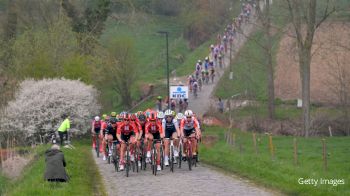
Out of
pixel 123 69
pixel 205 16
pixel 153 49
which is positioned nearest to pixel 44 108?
pixel 123 69

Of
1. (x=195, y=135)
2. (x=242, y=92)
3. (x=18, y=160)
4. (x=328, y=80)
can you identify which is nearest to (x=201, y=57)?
(x=242, y=92)

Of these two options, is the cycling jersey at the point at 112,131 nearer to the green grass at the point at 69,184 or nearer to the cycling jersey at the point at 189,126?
the green grass at the point at 69,184

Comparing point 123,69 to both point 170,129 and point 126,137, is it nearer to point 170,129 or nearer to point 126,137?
point 126,137

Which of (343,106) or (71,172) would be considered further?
(343,106)

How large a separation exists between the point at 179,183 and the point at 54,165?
369cm

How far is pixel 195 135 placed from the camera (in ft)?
78.4

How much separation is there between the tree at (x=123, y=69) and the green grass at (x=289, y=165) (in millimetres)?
29106

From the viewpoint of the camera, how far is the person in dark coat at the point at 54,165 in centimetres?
1819

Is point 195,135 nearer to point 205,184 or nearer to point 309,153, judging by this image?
point 205,184

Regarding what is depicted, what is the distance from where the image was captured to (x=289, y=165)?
2173 centimetres

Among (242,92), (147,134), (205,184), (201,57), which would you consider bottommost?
(205,184)

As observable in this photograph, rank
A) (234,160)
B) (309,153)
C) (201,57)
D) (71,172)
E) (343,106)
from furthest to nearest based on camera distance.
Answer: (201,57) < (343,106) < (309,153) < (234,160) < (71,172)

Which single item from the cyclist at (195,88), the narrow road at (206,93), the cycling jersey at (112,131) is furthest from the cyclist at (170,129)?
the cyclist at (195,88)

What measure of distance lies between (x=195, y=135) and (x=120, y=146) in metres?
2.50
